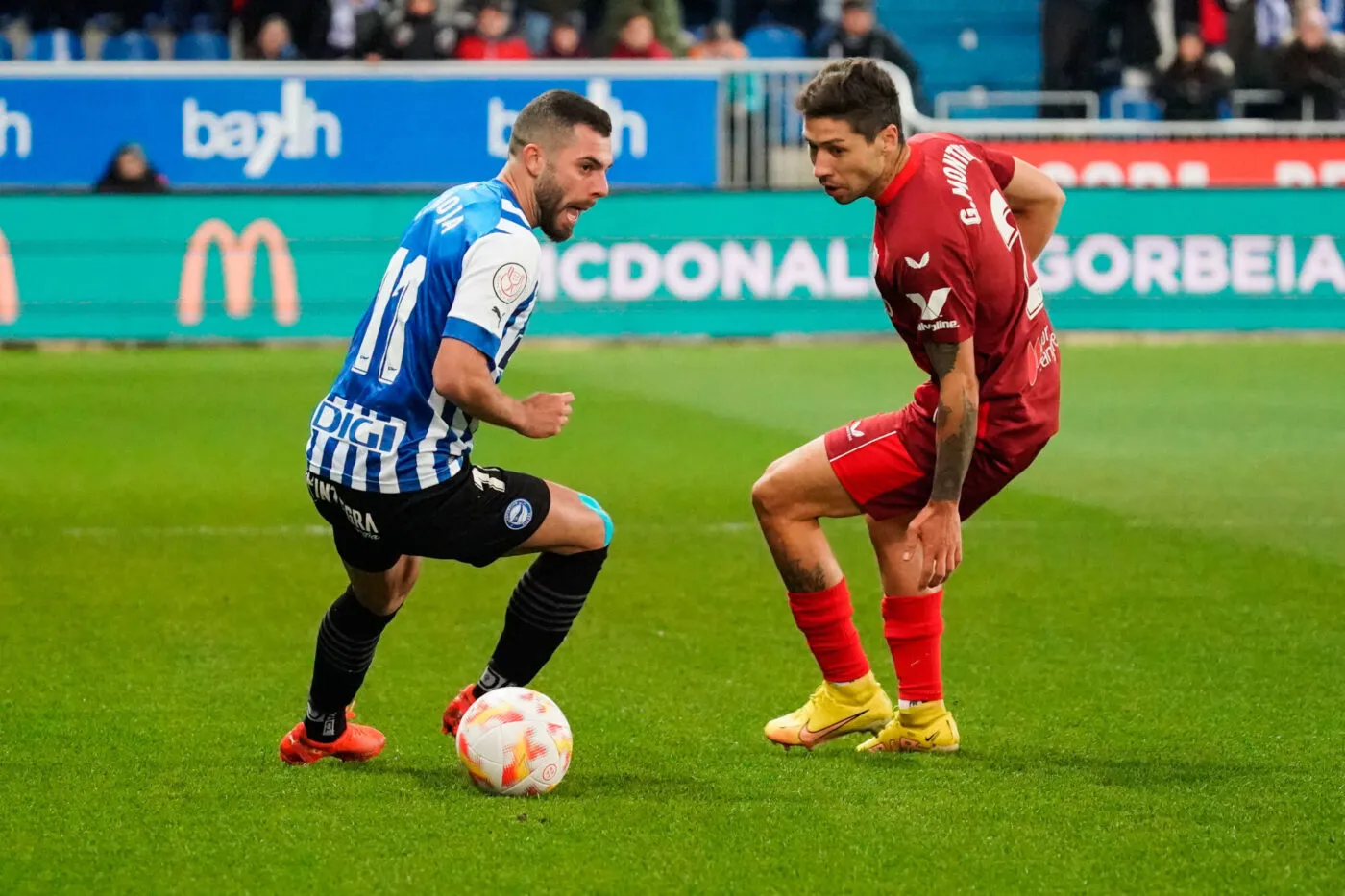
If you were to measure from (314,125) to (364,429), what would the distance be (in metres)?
14.1

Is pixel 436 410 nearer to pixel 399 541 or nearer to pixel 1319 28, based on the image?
pixel 399 541

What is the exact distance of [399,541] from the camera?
206 inches

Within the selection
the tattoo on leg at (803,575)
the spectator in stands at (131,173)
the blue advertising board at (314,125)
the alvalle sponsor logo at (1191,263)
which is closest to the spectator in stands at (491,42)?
the blue advertising board at (314,125)

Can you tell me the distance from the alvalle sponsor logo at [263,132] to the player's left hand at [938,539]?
14.3 m

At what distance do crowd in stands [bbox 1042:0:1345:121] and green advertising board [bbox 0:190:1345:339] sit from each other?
121 inches

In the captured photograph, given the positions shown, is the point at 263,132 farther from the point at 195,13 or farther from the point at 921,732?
the point at 921,732

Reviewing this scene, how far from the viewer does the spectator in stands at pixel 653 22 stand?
2059cm

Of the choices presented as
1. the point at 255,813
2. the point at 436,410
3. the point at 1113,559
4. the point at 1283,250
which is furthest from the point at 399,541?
the point at 1283,250

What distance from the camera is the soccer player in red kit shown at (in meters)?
5.25

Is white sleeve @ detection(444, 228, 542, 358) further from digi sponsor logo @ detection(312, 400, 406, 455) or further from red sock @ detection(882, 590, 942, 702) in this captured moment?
red sock @ detection(882, 590, 942, 702)

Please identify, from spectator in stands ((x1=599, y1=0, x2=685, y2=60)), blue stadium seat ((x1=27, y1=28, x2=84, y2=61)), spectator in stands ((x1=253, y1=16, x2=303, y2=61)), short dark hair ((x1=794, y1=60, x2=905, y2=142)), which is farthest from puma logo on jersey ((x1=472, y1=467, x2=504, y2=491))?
blue stadium seat ((x1=27, y1=28, x2=84, y2=61))

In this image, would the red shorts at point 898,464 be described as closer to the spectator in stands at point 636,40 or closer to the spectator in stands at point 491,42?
the spectator in stands at point 636,40

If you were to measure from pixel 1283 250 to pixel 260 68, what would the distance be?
918 cm

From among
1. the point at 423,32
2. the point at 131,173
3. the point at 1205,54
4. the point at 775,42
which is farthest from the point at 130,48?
the point at 1205,54
